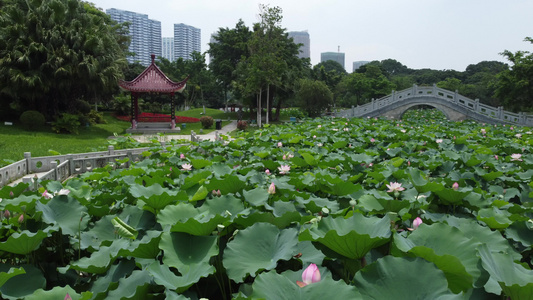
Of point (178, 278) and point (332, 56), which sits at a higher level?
point (332, 56)

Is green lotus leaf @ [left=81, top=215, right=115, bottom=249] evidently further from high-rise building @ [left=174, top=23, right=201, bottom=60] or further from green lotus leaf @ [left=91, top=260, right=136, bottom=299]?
high-rise building @ [left=174, top=23, right=201, bottom=60]

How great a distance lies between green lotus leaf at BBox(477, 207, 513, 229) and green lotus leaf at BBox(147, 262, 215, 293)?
1.34 metres

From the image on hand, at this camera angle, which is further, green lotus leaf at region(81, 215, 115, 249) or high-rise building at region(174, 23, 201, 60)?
high-rise building at region(174, 23, 201, 60)

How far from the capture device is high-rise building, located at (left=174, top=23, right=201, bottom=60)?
83569 millimetres

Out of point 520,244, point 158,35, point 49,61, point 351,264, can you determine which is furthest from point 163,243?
point 158,35

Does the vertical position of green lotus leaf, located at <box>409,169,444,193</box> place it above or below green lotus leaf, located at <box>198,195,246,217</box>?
above

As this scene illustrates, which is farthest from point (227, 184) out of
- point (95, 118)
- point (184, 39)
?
point (184, 39)

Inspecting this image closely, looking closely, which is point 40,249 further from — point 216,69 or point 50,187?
point 216,69

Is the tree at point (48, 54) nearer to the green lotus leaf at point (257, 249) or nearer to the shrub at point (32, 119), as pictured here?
the shrub at point (32, 119)

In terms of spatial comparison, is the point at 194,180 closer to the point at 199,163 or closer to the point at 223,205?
the point at 223,205

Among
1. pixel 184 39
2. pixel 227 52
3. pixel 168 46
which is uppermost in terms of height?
pixel 168 46

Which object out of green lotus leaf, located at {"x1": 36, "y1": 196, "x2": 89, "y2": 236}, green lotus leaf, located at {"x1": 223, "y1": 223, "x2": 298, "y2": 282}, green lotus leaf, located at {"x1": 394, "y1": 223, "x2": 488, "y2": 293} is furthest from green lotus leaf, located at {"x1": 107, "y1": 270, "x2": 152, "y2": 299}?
green lotus leaf, located at {"x1": 394, "y1": 223, "x2": 488, "y2": 293}

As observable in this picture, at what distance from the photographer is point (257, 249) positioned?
125cm

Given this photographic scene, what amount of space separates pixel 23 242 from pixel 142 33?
8294cm
